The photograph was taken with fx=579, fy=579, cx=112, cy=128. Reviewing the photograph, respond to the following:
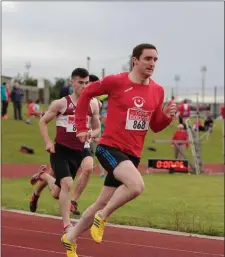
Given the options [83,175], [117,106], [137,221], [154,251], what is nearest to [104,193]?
[117,106]

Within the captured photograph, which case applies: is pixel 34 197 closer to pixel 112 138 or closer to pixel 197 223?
pixel 197 223

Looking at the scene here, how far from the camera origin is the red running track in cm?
690

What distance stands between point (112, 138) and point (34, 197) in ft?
13.8

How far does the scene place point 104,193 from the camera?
5.68 meters

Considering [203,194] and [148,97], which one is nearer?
[148,97]

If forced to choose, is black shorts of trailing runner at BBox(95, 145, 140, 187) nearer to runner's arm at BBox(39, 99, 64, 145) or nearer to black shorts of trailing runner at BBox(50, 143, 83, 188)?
black shorts of trailing runner at BBox(50, 143, 83, 188)

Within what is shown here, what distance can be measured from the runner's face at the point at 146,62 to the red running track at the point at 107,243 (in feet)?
7.89

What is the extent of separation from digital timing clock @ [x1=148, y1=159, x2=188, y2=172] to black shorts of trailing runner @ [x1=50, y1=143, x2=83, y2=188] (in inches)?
491

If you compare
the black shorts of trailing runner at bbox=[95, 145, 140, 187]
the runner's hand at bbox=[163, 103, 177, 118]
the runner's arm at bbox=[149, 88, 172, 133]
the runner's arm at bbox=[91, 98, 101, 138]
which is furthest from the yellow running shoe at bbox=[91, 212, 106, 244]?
the runner's arm at bbox=[91, 98, 101, 138]

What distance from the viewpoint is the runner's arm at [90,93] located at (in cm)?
563

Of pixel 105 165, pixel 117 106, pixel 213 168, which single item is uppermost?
pixel 117 106

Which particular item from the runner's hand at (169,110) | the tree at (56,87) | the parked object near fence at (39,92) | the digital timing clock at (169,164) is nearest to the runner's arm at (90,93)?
the runner's hand at (169,110)

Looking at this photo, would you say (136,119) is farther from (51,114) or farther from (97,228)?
(51,114)

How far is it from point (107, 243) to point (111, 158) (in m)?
2.42
